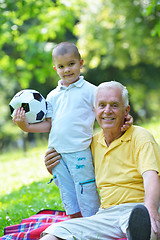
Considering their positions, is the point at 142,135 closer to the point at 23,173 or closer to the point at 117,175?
the point at 117,175

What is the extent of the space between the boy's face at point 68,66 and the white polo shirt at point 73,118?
0.23 ft

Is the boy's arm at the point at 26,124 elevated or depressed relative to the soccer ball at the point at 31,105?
depressed

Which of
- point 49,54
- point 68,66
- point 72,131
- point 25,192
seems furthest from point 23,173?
point 68,66

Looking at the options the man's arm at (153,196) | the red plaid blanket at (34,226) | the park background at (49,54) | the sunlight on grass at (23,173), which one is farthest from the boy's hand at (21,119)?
the sunlight on grass at (23,173)

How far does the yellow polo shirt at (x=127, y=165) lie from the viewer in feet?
10.3

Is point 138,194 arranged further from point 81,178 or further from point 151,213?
point 81,178

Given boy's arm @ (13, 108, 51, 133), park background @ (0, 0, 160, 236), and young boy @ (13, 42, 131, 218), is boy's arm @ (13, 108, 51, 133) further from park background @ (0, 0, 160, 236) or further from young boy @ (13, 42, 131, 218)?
park background @ (0, 0, 160, 236)

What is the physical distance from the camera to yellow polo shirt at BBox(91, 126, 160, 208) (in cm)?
313

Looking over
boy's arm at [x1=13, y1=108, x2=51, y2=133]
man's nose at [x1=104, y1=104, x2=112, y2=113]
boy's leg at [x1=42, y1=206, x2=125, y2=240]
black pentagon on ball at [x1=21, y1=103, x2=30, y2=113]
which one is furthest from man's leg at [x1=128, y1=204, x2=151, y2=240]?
black pentagon on ball at [x1=21, y1=103, x2=30, y2=113]

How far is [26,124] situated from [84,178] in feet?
2.70

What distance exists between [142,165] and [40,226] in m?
1.50

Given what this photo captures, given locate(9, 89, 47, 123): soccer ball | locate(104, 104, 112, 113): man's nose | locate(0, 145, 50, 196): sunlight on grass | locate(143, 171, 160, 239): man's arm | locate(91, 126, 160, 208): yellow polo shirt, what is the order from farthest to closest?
1. locate(0, 145, 50, 196): sunlight on grass
2. locate(9, 89, 47, 123): soccer ball
3. locate(104, 104, 112, 113): man's nose
4. locate(91, 126, 160, 208): yellow polo shirt
5. locate(143, 171, 160, 239): man's arm

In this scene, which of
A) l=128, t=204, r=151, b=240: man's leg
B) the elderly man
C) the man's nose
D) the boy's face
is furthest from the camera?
the boy's face

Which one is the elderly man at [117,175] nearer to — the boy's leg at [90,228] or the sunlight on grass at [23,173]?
the boy's leg at [90,228]
